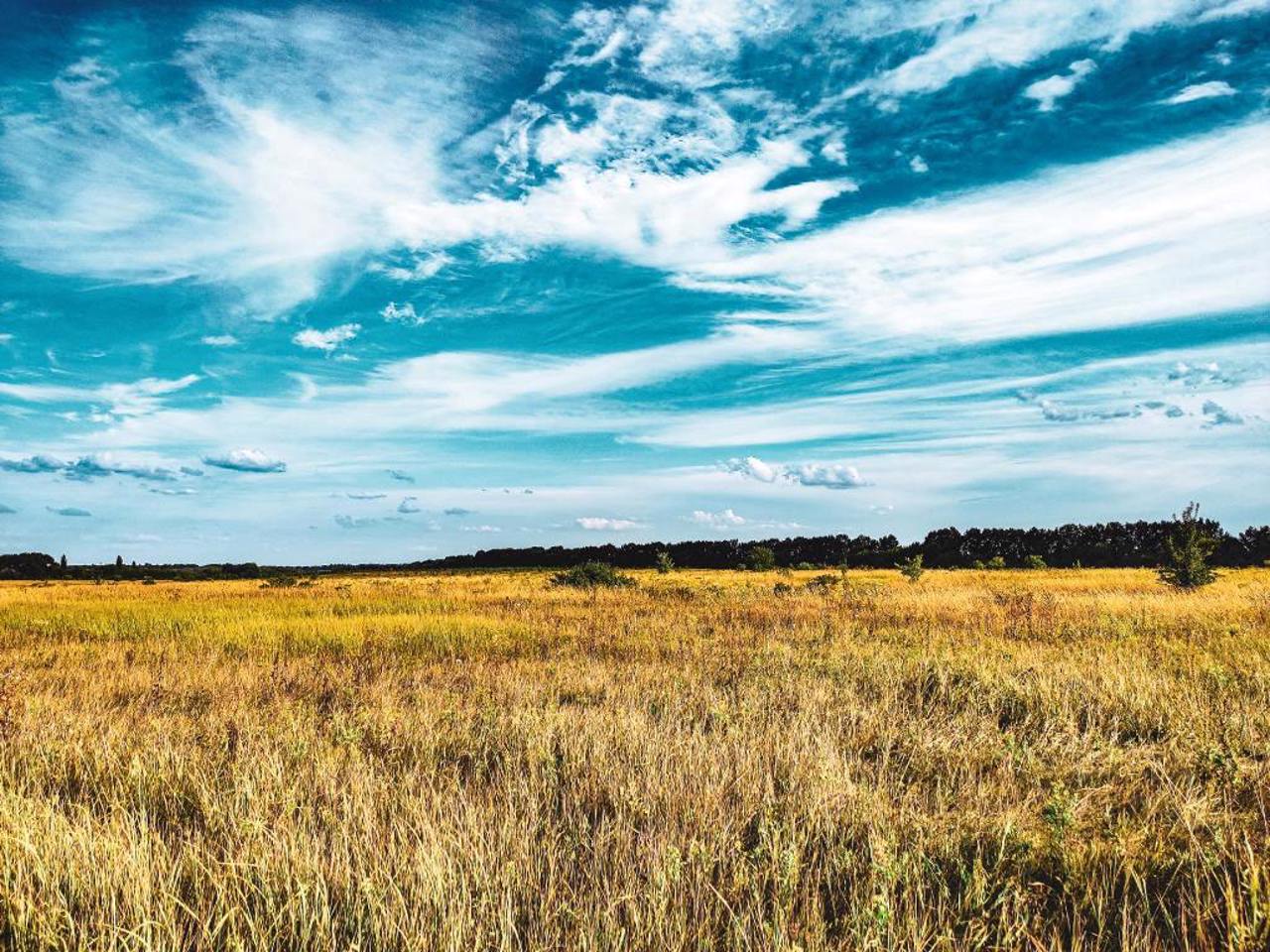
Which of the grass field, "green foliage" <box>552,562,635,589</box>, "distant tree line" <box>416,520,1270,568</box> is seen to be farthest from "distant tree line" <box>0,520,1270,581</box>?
the grass field

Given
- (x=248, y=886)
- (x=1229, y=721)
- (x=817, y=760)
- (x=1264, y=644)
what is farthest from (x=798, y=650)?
(x=248, y=886)

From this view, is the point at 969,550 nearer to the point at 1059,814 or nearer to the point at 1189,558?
the point at 1189,558

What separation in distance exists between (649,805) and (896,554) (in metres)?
100

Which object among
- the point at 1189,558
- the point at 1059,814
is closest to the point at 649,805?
the point at 1059,814

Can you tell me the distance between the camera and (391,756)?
18.7ft

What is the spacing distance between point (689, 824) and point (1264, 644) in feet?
40.1

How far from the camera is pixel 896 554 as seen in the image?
320ft

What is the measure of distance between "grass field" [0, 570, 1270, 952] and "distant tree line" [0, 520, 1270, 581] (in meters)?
59.3

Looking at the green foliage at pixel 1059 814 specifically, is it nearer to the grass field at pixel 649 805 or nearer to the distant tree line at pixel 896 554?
the grass field at pixel 649 805

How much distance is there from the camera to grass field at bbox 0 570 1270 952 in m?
3.19

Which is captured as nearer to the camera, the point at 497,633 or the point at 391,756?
the point at 391,756

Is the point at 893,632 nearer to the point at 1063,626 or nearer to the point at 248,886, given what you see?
the point at 1063,626

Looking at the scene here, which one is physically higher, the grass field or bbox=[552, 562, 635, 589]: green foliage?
the grass field

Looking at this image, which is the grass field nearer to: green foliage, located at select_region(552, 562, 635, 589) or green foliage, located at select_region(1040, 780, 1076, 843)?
green foliage, located at select_region(1040, 780, 1076, 843)
